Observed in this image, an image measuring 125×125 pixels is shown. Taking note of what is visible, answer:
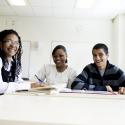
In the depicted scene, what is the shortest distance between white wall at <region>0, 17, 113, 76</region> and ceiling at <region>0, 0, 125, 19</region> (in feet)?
0.65

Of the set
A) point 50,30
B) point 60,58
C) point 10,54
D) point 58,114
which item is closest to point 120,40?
point 50,30

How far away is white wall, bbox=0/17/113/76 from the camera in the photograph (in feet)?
18.6

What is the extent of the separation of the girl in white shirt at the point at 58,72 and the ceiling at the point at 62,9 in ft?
7.03

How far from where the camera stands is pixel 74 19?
18.8 ft

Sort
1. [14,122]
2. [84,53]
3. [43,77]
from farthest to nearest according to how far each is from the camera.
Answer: [84,53] → [43,77] → [14,122]

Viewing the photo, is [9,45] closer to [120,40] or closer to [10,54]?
[10,54]

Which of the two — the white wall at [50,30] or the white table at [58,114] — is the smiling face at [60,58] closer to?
the white table at [58,114]

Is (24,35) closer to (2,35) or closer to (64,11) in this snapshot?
(64,11)

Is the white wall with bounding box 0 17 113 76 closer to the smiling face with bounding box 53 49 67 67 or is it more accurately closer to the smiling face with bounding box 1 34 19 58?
the smiling face with bounding box 53 49 67 67

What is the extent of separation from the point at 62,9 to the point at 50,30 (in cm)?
81

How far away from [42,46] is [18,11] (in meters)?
1.06

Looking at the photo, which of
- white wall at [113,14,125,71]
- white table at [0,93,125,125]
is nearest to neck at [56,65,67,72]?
white table at [0,93,125,125]

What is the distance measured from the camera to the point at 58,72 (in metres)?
2.75

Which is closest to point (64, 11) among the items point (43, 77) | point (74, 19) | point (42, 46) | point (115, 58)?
point (74, 19)
